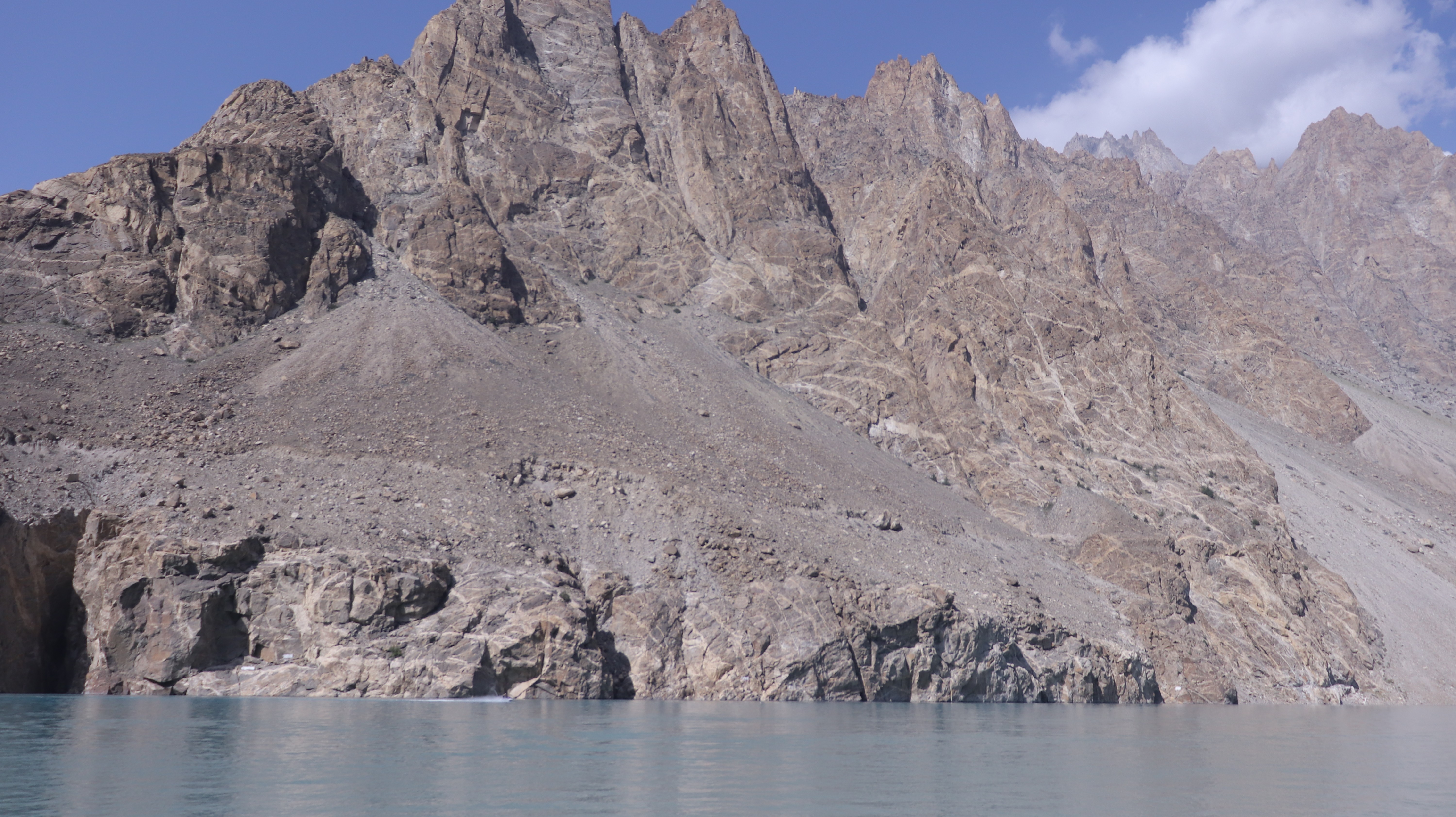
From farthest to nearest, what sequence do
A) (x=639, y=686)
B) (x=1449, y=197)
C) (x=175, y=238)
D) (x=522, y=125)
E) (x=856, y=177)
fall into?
(x=1449, y=197)
(x=856, y=177)
(x=522, y=125)
(x=175, y=238)
(x=639, y=686)

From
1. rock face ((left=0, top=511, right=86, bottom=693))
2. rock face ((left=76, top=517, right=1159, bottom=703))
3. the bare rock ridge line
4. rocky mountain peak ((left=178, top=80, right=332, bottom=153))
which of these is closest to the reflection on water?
rock face ((left=76, top=517, right=1159, bottom=703))

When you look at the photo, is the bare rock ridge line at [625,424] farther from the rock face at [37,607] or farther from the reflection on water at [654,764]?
the reflection on water at [654,764]

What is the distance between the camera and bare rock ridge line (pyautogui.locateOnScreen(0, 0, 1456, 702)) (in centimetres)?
4666

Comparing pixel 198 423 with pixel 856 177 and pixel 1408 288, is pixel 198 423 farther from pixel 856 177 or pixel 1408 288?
pixel 1408 288

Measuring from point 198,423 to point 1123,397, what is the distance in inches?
2980

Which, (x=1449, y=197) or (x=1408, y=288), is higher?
(x=1449, y=197)

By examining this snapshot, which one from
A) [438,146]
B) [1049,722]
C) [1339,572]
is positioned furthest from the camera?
[438,146]

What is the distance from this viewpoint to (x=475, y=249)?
8312 cm

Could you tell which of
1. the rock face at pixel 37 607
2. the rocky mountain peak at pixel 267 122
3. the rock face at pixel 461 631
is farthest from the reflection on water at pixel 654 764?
the rocky mountain peak at pixel 267 122

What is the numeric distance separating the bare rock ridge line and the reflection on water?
291 inches

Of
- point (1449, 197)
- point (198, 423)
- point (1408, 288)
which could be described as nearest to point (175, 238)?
point (198, 423)

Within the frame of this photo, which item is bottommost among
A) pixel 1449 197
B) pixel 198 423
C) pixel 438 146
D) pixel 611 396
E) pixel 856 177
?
pixel 198 423

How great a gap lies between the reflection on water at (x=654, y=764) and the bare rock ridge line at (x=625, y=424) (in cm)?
740

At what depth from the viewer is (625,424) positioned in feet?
225
